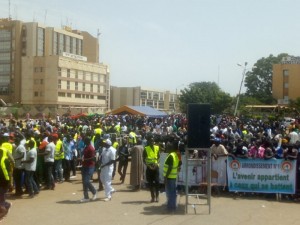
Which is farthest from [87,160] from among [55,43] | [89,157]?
[55,43]

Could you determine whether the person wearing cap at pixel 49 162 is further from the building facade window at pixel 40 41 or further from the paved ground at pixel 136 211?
the building facade window at pixel 40 41

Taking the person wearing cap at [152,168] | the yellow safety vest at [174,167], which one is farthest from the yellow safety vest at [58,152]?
the yellow safety vest at [174,167]

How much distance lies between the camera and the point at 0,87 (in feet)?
317

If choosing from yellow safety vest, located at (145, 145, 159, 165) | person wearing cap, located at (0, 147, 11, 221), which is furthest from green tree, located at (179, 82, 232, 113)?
person wearing cap, located at (0, 147, 11, 221)

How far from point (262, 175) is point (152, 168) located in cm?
304

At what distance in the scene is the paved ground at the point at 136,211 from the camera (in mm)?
9320

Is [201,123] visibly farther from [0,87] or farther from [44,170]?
[0,87]

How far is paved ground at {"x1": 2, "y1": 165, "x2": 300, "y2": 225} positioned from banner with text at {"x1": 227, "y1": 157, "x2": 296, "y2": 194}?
13.2 inches

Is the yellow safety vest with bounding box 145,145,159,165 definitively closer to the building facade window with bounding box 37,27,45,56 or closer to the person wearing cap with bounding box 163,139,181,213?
the person wearing cap with bounding box 163,139,181,213

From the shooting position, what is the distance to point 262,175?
1208 centimetres

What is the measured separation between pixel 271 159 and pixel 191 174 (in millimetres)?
2229

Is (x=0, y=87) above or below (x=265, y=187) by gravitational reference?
above

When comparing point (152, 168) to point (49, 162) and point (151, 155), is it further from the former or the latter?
point (49, 162)

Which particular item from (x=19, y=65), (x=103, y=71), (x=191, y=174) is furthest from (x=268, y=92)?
(x=191, y=174)
